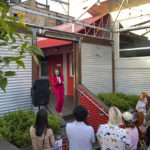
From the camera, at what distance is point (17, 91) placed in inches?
206

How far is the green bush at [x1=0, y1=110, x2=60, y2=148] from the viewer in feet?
11.6

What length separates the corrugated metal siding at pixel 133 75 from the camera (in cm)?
791

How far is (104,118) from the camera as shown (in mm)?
5871

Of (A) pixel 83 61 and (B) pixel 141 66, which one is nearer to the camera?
(A) pixel 83 61

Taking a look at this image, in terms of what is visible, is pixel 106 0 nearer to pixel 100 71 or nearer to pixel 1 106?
pixel 100 71

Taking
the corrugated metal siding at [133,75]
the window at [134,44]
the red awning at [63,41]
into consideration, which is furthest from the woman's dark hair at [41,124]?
the window at [134,44]

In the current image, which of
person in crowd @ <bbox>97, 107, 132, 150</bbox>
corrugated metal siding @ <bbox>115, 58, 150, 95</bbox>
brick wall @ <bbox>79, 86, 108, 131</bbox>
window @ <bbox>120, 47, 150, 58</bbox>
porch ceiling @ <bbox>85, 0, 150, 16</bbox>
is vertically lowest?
brick wall @ <bbox>79, 86, 108, 131</bbox>

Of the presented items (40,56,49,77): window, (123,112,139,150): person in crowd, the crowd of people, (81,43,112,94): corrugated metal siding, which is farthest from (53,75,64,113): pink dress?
(40,56,49,77): window

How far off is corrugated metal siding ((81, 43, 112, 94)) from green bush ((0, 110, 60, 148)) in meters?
3.24

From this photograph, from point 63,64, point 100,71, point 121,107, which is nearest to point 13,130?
point 121,107

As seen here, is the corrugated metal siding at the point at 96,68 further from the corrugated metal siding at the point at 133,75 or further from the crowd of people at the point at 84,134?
the crowd of people at the point at 84,134

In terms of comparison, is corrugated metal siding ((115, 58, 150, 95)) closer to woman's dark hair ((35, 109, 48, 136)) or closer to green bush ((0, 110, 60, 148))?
green bush ((0, 110, 60, 148))

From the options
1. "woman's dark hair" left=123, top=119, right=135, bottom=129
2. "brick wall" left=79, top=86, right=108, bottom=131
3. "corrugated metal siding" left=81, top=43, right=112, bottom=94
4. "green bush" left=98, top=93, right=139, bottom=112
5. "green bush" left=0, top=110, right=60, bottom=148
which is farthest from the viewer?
"corrugated metal siding" left=81, top=43, right=112, bottom=94

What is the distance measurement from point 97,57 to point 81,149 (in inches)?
223
